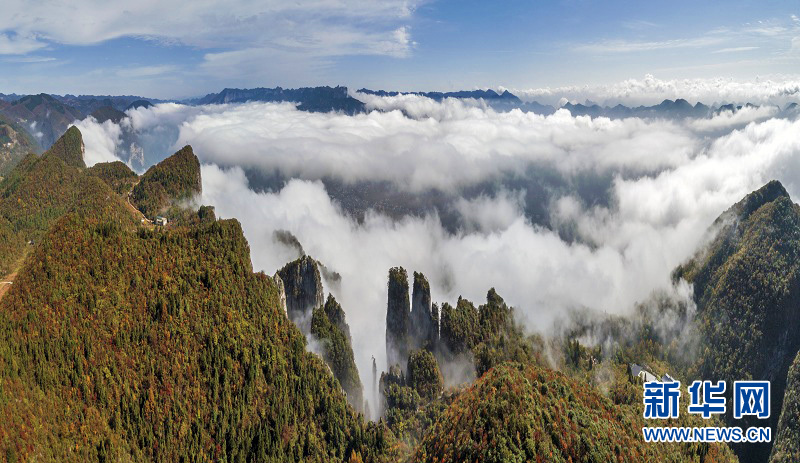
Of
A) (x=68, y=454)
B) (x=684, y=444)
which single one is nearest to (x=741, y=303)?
(x=684, y=444)

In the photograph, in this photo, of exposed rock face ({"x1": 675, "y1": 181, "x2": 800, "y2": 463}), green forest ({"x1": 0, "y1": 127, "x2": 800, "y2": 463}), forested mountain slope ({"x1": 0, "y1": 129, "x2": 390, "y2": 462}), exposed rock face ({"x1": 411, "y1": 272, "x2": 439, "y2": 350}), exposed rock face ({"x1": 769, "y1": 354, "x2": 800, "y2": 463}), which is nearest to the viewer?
green forest ({"x1": 0, "y1": 127, "x2": 800, "y2": 463})

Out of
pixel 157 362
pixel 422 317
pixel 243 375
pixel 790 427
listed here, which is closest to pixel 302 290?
pixel 422 317

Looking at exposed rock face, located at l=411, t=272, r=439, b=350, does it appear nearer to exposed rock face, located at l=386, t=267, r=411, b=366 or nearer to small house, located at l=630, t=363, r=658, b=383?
exposed rock face, located at l=386, t=267, r=411, b=366

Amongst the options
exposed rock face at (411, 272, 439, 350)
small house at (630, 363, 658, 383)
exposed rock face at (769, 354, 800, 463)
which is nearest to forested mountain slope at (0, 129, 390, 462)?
exposed rock face at (411, 272, 439, 350)

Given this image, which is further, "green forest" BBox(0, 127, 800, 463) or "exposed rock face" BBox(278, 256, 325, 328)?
"exposed rock face" BBox(278, 256, 325, 328)

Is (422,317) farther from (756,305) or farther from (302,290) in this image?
(756,305)

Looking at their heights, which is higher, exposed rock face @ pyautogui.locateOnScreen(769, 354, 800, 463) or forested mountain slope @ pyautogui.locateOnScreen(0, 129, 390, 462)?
forested mountain slope @ pyautogui.locateOnScreen(0, 129, 390, 462)
